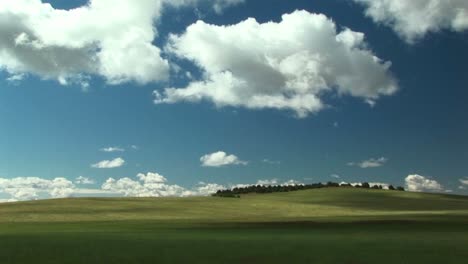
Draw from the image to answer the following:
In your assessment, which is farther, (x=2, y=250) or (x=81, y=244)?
(x=81, y=244)

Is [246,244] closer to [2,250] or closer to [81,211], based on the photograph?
[2,250]

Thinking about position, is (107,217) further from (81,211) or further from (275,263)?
(275,263)

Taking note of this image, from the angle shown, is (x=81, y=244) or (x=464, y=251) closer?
(x=464, y=251)

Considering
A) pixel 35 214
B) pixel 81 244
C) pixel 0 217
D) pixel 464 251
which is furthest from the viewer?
pixel 35 214

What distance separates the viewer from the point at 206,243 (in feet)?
94.2

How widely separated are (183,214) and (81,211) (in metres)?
12.4

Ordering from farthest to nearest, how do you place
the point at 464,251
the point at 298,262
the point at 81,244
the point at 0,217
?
the point at 0,217
the point at 81,244
the point at 464,251
the point at 298,262

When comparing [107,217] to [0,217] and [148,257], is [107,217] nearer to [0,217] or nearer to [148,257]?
[0,217]

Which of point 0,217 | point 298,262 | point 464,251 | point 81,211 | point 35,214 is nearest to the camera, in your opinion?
point 298,262

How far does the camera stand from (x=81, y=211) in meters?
65.8

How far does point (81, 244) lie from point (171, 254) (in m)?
6.47

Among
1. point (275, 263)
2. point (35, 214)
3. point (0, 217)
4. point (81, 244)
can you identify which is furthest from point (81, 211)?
point (275, 263)

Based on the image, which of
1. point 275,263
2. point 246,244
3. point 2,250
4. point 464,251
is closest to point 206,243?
point 246,244

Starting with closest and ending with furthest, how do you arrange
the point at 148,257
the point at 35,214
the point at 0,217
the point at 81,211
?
the point at 148,257 < the point at 0,217 < the point at 35,214 < the point at 81,211
